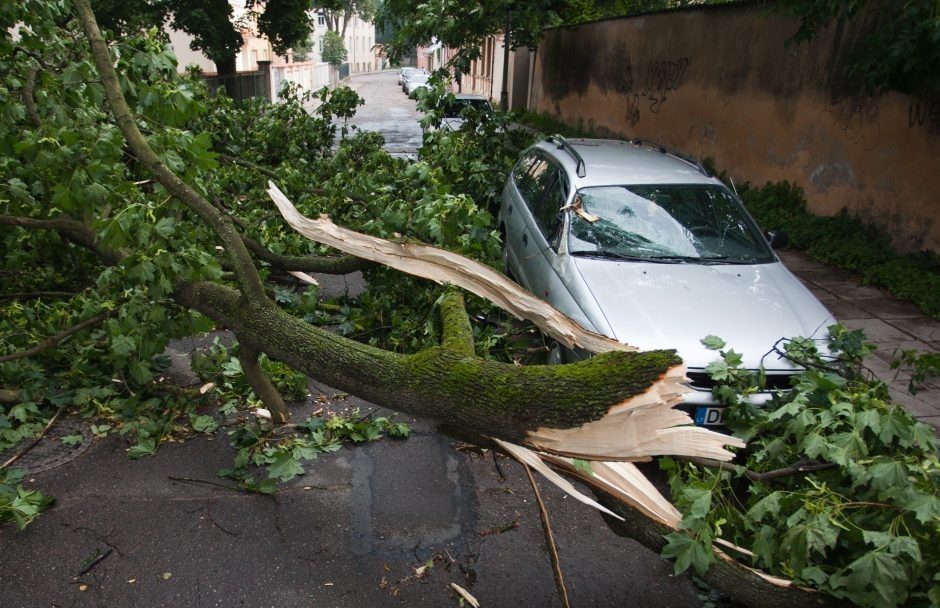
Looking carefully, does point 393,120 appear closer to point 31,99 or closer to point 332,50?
point 31,99

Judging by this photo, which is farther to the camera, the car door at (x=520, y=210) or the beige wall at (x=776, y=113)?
the beige wall at (x=776, y=113)

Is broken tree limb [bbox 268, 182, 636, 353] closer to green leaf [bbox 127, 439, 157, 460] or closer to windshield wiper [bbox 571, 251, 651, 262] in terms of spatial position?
windshield wiper [bbox 571, 251, 651, 262]

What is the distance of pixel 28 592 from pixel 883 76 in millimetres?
7968

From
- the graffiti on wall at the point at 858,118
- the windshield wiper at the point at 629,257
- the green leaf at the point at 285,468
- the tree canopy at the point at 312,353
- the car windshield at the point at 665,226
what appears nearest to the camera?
the tree canopy at the point at 312,353

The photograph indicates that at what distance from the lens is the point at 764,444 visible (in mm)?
3100

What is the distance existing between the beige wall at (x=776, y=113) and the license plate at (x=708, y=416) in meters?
4.98

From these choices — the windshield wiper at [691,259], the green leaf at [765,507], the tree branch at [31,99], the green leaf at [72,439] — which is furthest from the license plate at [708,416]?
the tree branch at [31,99]

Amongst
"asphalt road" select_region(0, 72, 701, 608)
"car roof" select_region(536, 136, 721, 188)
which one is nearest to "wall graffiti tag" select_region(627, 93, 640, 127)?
"car roof" select_region(536, 136, 721, 188)

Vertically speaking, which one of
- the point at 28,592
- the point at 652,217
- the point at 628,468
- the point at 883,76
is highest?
the point at 883,76

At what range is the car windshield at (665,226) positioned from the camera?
188 inches

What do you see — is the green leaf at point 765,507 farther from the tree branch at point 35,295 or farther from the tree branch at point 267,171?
the tree branch at point 35,295

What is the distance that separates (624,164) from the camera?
571 cm

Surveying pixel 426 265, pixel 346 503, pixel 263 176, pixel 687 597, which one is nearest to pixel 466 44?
pixel 263 176

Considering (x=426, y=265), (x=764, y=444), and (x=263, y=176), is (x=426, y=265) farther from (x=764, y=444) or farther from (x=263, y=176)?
(x=263, y=176)
